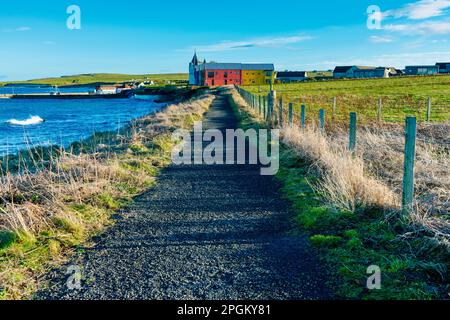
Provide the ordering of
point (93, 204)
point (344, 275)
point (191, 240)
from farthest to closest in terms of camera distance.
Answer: point (93, 204) < point (191, 240) < point (344, 275)

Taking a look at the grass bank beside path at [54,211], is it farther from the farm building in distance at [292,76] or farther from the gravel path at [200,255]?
the farm building in distance at [292,76]

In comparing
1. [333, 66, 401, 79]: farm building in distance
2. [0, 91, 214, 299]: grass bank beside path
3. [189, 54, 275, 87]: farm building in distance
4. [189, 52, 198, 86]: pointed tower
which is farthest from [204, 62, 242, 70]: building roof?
[0, 91, 214, 299]: grass bank beside path

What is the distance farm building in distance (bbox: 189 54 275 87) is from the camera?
12306cm

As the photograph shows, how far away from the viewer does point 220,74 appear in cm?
12356

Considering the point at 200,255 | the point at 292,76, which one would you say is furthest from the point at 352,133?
the point at 292,76

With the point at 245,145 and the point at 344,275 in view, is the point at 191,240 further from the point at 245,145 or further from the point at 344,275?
the point at 245,145

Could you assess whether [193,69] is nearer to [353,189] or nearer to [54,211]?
[353,189]

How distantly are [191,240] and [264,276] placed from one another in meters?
1.46

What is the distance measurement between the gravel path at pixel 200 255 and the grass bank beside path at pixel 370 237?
30cm

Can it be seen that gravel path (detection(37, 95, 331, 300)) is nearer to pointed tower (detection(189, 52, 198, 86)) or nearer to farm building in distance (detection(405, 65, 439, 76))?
pointed tower (detection(189, 52, 198, 86))

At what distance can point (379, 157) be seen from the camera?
9.30 metres

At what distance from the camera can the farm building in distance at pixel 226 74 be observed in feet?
404

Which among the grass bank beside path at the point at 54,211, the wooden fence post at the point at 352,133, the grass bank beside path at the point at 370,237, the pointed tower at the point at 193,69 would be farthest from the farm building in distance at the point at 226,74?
the grass bank beside path at the point at 370,237
